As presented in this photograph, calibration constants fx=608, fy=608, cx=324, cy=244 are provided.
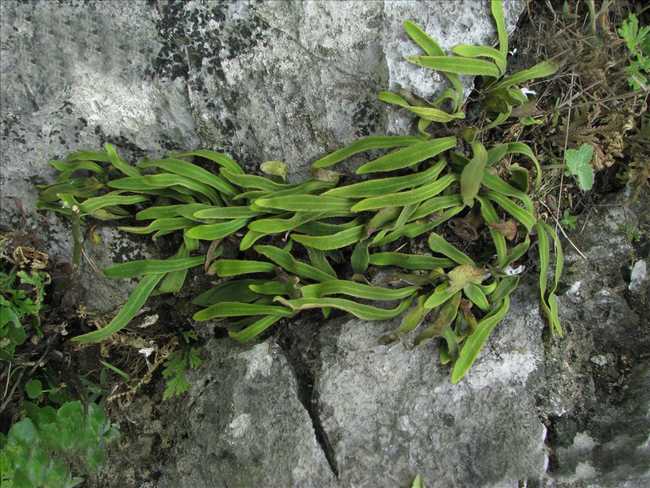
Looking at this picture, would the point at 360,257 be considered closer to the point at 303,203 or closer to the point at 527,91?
the point at 303,203

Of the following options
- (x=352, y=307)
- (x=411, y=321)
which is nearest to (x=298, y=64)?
(x=352, y=307)

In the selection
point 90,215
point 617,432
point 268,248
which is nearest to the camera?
point 617,432

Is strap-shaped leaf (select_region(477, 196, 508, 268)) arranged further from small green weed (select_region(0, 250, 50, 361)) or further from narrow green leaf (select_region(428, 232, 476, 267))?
small green weed (select_region(0, 250, 50, 361))

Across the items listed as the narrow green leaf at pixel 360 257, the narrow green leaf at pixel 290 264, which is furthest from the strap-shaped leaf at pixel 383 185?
the narrow green leaf at pixel 290 264

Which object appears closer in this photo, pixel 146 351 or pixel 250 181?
pixel 250 181

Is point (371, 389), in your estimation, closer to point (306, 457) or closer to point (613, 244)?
point (306, 457)

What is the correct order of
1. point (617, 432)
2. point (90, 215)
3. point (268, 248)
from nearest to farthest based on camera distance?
point (617, 432)
point (268, 248)
point (90, 215)

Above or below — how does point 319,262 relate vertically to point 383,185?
below

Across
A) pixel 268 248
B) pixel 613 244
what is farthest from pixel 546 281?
pixel 268 248
